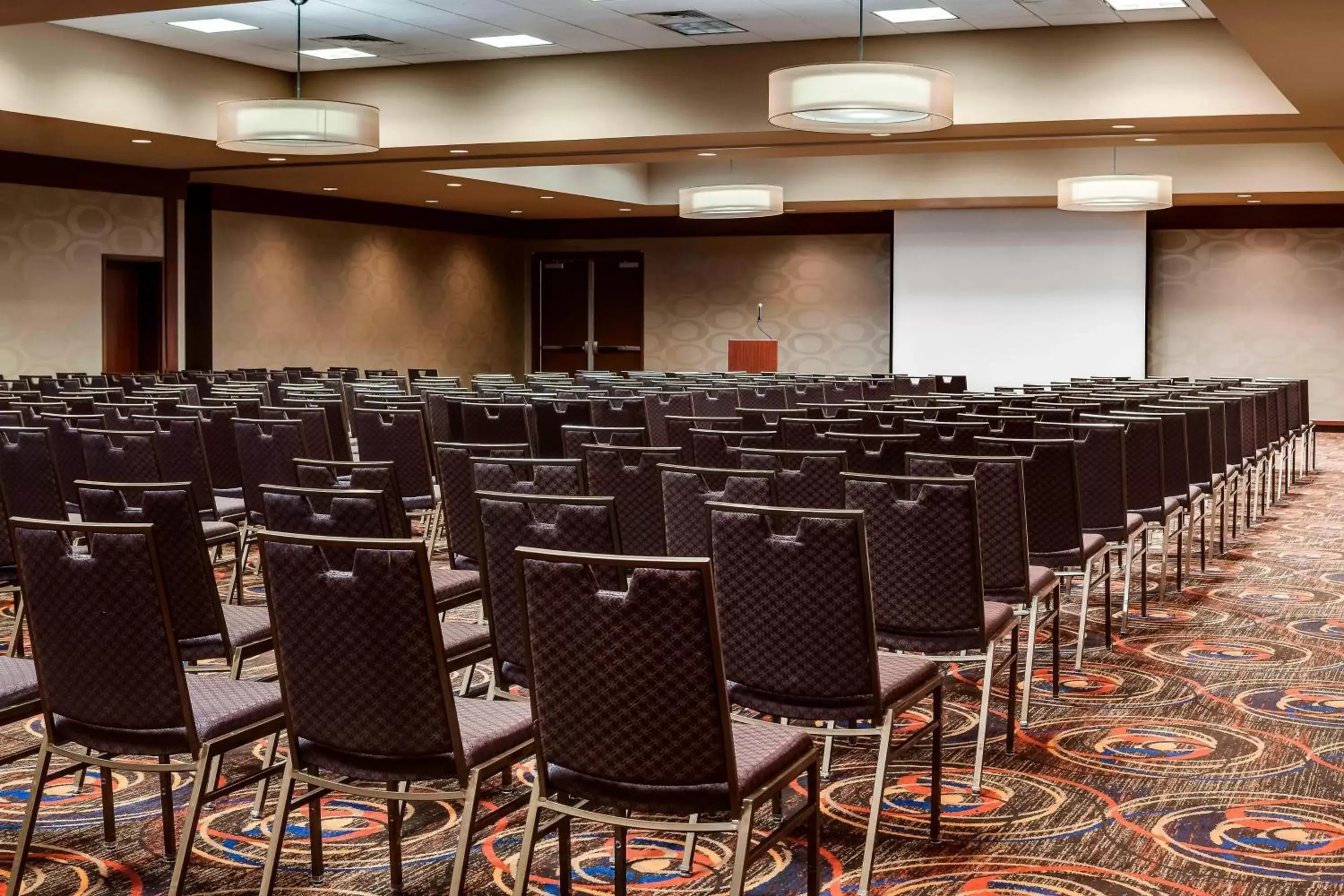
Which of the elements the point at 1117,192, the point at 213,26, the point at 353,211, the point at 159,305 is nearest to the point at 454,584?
the point at 213,26

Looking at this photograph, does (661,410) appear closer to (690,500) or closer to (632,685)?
(690,500)

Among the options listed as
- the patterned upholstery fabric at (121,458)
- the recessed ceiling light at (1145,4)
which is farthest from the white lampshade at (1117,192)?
the patterned upholstery fabric at (121,458)

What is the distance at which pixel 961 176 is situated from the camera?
19.9m

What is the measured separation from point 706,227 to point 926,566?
21.3 m

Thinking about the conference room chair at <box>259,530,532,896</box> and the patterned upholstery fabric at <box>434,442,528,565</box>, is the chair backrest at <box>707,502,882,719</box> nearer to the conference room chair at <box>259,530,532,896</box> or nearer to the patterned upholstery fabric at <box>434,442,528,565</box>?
the conference room chair at <box>259,530,532,896</box>

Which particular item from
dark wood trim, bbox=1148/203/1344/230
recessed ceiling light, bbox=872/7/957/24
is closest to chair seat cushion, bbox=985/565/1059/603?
recessed ceiling light, bbox=872/7/957/24

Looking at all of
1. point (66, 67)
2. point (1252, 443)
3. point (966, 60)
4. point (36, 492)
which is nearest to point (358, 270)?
point (66, 67)

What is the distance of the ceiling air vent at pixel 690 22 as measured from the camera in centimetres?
1224

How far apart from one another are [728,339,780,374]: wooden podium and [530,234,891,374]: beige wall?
5.96ft

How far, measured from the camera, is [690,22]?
1257 centimetres

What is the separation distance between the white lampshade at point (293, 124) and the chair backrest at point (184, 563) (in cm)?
761

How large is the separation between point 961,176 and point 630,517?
15.7 metres

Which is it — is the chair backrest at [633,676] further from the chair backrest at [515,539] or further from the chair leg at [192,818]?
the chair leg at [192,818]

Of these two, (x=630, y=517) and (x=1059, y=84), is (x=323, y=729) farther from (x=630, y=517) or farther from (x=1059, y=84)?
(x=1059, y=84)
